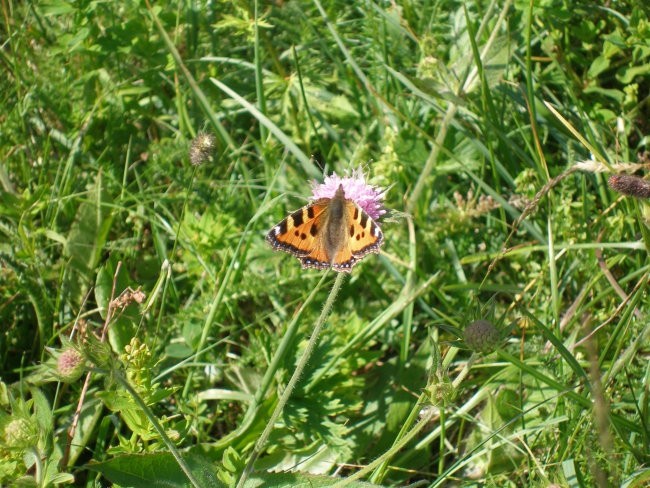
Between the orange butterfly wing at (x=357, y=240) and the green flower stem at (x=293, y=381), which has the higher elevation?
the orange butterfly wing at (x=357, y=240)

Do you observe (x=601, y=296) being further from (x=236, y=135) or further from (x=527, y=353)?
(x=236, y=135)

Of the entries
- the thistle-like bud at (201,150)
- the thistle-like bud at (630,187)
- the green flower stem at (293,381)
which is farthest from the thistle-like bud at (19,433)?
the thistle-like bud at (630,187)

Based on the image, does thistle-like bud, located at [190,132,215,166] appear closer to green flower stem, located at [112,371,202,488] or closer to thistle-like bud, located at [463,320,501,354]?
green flower stem, located at [112,371,202,488]

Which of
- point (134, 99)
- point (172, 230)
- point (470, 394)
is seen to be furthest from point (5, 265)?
point (470, 394)

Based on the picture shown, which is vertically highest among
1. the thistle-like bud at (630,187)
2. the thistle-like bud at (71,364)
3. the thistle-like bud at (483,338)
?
the thistle-like bud at (630,187)

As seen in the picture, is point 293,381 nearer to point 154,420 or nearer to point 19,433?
point 154,420

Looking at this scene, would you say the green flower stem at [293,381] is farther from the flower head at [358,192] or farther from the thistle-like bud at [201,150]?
the thistle-like bud at [201,150]
